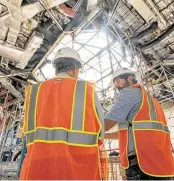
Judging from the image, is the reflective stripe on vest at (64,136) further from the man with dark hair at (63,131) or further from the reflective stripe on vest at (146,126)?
the reflective stripe on vest at (146,126)

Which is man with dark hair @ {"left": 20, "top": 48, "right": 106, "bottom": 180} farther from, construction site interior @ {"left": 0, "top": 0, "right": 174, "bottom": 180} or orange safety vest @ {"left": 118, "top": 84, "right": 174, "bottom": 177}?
construction site interior @ {"left": 0, "top": 0, "right": 174, "bottom": 180}

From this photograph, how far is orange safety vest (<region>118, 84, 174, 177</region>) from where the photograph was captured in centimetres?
188

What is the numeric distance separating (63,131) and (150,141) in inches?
37.5

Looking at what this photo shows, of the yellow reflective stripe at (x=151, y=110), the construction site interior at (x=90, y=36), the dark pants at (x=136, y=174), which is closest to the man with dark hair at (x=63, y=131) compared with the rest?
the dark pants at (x=136, y=174)

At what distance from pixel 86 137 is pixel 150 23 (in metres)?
4.62

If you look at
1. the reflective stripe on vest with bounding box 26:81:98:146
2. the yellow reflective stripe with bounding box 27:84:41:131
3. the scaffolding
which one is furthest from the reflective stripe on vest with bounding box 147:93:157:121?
the scaffolding

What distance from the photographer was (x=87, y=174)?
51.3 inches

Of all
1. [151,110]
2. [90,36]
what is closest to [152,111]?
[151,110]

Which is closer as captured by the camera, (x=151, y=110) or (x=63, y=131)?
(x=63, y=131)

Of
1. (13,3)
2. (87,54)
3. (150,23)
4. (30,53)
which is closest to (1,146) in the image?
(30,53)

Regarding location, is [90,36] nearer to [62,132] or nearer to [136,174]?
[136,174]

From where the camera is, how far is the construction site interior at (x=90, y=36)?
4766 millimetres

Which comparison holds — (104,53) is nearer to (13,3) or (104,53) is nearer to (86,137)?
(13,3)

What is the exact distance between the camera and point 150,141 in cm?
196
